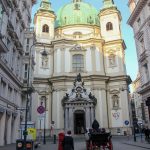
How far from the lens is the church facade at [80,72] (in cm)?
4591

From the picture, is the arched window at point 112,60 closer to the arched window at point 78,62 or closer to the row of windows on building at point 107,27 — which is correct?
the arched window at point 78,62

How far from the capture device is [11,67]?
2577cm

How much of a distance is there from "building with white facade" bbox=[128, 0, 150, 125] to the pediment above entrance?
14565mm

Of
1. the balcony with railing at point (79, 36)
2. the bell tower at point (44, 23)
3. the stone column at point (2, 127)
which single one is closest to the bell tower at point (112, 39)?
the balcony with railing at point (79, 36)

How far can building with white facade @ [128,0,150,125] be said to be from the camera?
102ft

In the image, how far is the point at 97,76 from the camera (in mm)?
48250

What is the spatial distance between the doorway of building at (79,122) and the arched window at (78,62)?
942 centimetres

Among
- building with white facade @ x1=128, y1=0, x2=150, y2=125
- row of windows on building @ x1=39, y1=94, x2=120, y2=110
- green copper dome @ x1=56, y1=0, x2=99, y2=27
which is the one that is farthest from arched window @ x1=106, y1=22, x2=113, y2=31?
building with white facade @ x1=128, y1=0, x2=150, y2=125

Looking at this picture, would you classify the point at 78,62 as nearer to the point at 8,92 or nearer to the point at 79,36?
the point at 79,36

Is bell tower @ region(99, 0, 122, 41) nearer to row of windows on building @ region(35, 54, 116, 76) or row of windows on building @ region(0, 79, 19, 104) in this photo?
row of windows on building @ region(35, 54, 116, 76)

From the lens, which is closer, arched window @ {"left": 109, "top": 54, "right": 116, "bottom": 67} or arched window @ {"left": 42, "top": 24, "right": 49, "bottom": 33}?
arched window @ {"left": 109, "top": 54, "right": 116, "bottom": 67}

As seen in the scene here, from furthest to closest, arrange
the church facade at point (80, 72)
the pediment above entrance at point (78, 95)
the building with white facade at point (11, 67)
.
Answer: the church facade at point (80, 72) → the pediment above entrance at point (78, 95) → the building with white facade at point (11, 67)

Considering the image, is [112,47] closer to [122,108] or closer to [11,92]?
[122,108]

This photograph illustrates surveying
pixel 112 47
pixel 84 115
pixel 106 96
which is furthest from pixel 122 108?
pixel 112 47
